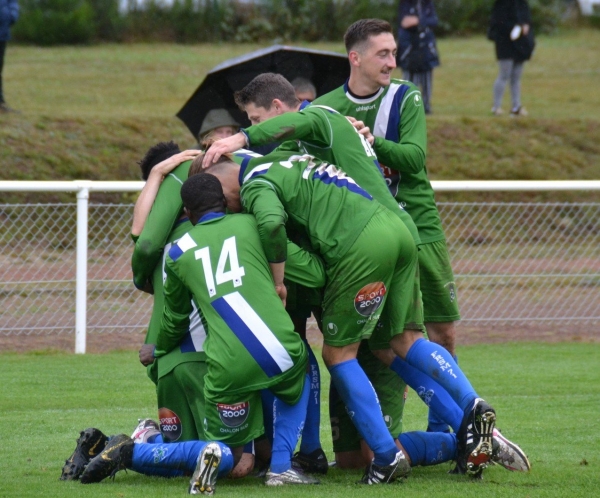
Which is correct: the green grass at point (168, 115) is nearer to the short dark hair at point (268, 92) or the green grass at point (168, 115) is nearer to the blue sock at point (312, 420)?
the short dark hair at point (268, 92)

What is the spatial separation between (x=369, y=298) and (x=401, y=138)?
110 cm

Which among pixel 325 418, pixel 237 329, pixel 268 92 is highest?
pixel 268 92

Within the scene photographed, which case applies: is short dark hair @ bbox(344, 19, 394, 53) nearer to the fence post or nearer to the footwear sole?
the footwear sole

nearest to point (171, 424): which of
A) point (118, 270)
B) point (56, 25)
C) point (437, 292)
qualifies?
point (437, 292)

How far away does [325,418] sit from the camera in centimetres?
654

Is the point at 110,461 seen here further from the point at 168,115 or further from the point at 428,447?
the point at 168,115

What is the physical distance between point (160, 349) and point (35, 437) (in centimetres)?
125

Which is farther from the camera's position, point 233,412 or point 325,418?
point 325,418

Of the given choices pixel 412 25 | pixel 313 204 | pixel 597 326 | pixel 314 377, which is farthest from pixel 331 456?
pixel 412 25

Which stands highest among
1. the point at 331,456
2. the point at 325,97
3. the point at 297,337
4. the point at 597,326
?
the point at 325,97

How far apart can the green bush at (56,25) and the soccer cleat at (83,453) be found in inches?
733

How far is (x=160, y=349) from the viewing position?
5.04m

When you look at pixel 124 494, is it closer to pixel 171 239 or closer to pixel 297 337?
pixel 297 337

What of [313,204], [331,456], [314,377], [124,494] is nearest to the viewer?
[124,494]
